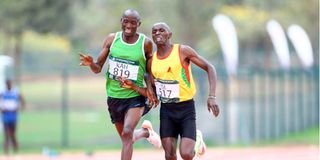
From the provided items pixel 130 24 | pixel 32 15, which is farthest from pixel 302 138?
pixel 130 24

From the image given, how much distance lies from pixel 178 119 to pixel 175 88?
1.72 ft

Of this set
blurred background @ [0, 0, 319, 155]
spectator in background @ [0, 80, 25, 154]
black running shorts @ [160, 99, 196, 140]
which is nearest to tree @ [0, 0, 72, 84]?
blurred background @ [0, 0, 319, 155]

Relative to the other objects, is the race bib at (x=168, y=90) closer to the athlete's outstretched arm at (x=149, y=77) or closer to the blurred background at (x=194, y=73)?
the athlete's outstretched arm at (x=149, y=77)

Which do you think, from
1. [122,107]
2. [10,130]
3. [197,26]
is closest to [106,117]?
[197,26]

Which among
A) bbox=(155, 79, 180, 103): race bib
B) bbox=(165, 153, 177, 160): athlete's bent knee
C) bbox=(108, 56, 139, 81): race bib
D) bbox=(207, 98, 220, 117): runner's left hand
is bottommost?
bbox=(165, 153, 177, 160): athlete's bent knee

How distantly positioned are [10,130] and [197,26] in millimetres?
29025

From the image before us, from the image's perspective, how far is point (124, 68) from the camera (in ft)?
43.5

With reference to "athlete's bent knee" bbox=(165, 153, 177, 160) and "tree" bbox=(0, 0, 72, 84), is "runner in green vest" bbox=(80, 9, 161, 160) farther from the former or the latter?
"tree" bbox=(0, 0, 72, 84)

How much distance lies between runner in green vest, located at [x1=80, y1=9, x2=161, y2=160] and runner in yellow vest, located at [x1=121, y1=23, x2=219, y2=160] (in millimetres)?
133

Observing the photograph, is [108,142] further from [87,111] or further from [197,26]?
[197,26]

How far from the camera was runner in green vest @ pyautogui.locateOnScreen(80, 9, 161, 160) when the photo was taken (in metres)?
13.2

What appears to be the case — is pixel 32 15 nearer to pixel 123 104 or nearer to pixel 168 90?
pixel 123 104

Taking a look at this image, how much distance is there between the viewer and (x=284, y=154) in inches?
1027

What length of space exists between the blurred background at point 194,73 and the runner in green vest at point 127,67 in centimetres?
1553
